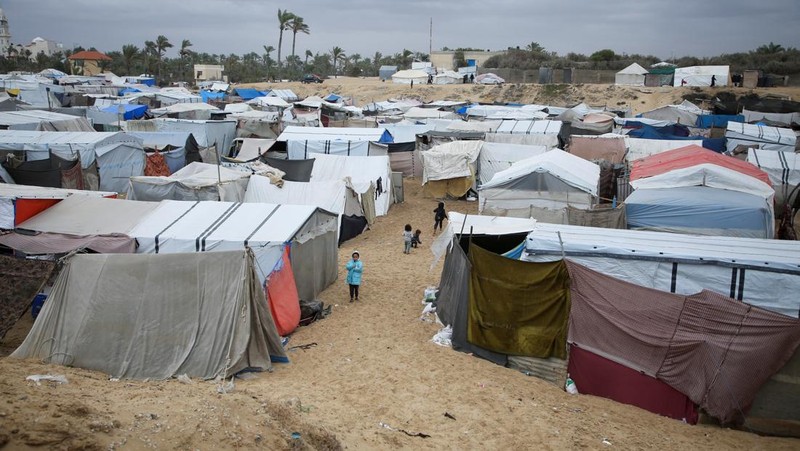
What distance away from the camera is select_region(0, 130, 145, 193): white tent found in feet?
64.7

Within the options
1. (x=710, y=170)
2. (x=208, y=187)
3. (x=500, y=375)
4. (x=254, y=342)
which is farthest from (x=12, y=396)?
(x=710, y=170)

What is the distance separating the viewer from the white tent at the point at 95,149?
19.7 meters

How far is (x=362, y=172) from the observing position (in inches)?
750

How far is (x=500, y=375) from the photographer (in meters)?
8.31

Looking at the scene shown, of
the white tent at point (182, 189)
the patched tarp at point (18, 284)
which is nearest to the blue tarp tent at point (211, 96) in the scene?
the white tent at point (182, 189)

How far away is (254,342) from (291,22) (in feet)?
230

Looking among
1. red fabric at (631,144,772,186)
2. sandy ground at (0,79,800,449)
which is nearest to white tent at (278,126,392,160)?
red fabric at (631,144,772,186)

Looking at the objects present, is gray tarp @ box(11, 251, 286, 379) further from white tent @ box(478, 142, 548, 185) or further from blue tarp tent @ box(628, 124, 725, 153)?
blue tarp tent @ box(628, 124, 725, 153)

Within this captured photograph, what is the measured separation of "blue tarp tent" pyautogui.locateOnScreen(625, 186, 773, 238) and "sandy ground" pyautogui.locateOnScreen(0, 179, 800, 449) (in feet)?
18.6

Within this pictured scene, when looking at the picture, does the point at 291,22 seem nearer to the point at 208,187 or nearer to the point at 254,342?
the point at 208,187

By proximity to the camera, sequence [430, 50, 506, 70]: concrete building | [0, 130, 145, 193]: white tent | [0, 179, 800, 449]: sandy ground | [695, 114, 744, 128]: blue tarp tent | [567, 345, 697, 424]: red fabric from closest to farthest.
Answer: [0, 179, 800, 449]: sandy ground < [567, 345, 697, 424]: red fabric < [0, 130, 145, 193]: white tent < [695, 114, 744, 128]: blue tarp tent < [430, 50, 506, 70]: concrete building

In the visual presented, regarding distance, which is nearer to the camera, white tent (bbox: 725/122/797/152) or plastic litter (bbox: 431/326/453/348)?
plastic litter (bbox: 431/326/453/348)

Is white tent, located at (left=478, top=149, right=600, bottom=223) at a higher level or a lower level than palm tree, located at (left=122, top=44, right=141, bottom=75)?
lower

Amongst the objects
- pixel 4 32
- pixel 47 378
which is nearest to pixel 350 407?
pixel 47 378
